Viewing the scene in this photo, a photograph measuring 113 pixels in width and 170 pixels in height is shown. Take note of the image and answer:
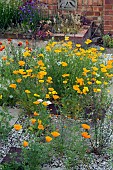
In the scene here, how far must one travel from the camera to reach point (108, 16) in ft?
23.7

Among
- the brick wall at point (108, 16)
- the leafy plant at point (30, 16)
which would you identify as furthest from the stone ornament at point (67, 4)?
the brick wall at point (108, 16)

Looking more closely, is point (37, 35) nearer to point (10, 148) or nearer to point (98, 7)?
point (98, 7)

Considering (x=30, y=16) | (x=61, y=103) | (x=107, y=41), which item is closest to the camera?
(x=61, y=103)

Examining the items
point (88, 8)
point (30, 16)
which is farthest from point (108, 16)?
point (30, 16)

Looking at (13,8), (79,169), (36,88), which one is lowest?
(79,169)

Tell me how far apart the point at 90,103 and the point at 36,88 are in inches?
22.2

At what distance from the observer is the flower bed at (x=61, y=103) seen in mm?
3374

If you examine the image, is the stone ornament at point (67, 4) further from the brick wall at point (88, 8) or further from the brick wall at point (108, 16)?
the brick wall at point (108, 16)

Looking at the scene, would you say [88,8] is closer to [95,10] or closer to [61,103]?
[95,10]

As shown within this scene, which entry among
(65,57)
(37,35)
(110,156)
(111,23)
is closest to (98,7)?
(111,23)

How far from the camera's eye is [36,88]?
416cm

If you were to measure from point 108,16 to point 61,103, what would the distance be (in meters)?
3.37

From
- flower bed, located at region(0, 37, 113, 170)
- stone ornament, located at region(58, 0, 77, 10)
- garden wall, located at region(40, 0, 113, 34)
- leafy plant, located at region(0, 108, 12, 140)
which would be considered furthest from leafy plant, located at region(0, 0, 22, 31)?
leafy plant, located at region(0, 108, 12, 140)

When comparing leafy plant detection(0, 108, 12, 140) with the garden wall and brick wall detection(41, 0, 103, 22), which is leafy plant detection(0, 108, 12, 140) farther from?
brick wall detection(41, 0, 103, 22)
